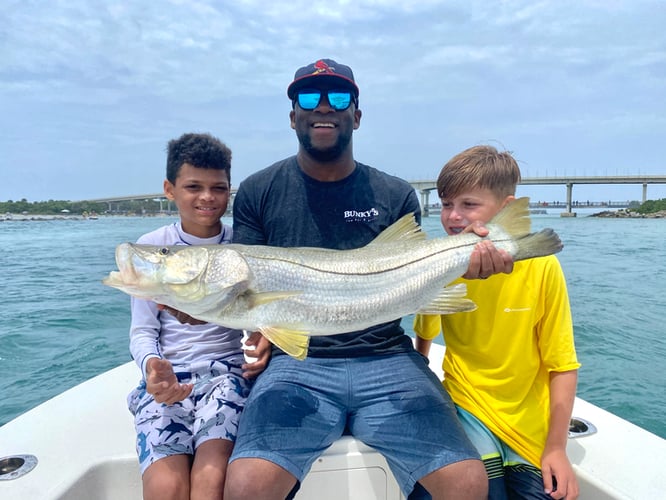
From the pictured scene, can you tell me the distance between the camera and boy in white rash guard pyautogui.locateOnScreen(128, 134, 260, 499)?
2.48 m

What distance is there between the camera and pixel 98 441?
3078mm

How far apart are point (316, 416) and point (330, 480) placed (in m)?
0.39

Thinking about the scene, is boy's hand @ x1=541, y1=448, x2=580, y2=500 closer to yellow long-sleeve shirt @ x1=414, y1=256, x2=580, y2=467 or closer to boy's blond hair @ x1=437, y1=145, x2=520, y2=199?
yellow long-sleeve shirt @ x1=414, y1=256, x2=580, y2=467


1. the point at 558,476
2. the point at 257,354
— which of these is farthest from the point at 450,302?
the point at 257,354

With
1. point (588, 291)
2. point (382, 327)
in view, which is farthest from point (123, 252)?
point (588, 291)

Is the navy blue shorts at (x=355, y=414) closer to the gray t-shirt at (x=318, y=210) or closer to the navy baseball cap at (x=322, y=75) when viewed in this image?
the gray t-shirt at (x=318, y=210)

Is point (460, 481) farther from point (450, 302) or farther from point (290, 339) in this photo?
point (290, 339)

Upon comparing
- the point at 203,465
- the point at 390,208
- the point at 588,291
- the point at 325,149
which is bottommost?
the point at 588,291

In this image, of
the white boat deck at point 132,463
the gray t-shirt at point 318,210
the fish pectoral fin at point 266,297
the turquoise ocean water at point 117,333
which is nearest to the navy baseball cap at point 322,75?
the gray t-shirt at point 318,210

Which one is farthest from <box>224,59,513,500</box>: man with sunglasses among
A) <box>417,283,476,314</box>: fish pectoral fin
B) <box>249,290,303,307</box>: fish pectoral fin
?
<box>249,290,303,307</box>: fish pectoral fin

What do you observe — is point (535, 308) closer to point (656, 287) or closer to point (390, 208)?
point (390, 208)

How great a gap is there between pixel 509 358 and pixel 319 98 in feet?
7.19

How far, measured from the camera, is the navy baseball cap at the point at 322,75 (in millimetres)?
3250

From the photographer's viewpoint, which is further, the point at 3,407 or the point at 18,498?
the point at 3,407
